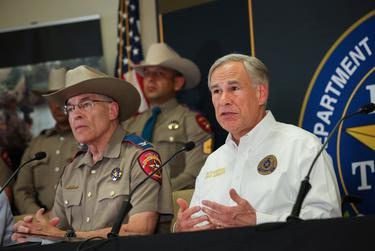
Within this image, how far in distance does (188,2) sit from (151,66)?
0.65 m

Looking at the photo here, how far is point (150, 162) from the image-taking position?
364cm

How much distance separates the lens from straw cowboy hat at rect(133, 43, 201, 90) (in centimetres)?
547

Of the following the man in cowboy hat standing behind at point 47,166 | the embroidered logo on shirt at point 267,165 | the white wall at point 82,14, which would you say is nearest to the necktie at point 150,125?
the man in cowboy hat standing behind at point 47,166

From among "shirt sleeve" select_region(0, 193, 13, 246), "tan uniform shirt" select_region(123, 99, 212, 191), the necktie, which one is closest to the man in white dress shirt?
"shirt sleeve" select_region(0, 193, 13, 246)

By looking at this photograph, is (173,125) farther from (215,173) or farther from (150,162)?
(215,173)

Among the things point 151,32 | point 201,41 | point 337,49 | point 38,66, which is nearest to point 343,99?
point 337,49

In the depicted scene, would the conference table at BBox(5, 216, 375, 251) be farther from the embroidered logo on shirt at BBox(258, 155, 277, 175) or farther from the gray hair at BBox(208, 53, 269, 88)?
the gray hair at BBox(208, 53, 269, 88)

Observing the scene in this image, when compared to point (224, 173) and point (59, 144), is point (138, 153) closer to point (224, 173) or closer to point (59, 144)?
point (224, 173)

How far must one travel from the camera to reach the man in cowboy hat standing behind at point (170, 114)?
5199 mm

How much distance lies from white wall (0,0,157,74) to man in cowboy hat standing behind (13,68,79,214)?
2.19 feet

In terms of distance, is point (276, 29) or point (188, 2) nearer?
point (276, 29)

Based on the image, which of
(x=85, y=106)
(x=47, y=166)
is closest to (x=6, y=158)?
(x=47, y=166)

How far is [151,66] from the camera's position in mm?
5582

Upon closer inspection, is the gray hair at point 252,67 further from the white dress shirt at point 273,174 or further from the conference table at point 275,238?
the conference table at point 275,238
